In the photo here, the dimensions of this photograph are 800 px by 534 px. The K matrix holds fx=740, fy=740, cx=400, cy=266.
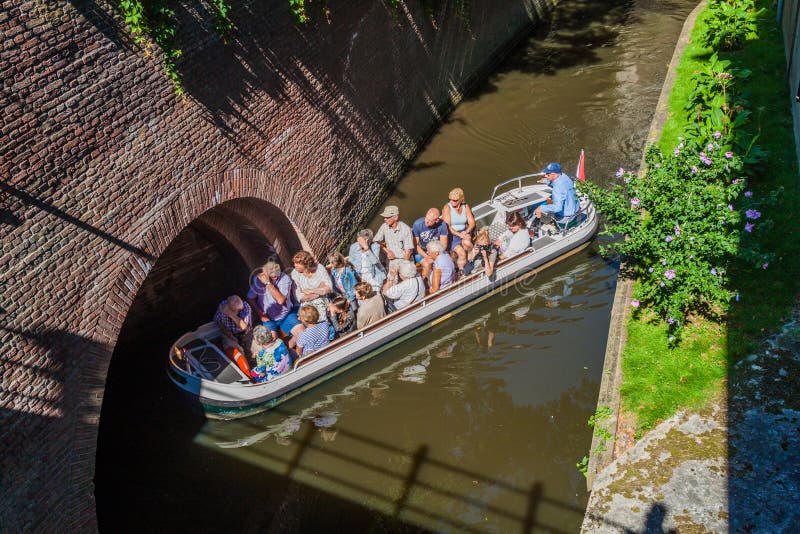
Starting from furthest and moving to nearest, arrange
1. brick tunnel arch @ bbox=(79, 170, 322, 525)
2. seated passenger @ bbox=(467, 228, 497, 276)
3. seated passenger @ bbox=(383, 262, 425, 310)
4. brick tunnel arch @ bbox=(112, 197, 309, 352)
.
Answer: seated passenger @ bbox=(467, 228, 497, 276) → seated passenger @ bbox=(383, 262, 425, 310) → brick tunnel arch @ bbox=(112, 197, 309, 352) → brick tunnel arch @ bbox=(79, 170, 322, 525)

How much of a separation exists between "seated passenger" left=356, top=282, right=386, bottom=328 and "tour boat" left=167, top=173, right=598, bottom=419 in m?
0.12

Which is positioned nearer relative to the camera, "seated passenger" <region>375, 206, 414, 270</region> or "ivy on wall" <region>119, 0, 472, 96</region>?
"ivy on wall" <region>119, 0, 472, 96</region>

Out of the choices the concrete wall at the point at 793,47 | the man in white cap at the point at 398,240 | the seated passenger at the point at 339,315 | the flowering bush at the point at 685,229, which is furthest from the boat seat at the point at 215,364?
the concrete wall at the point at 793,47

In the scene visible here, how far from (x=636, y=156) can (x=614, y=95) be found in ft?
8.87

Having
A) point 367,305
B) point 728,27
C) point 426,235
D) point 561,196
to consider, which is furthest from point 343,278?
point 728,27

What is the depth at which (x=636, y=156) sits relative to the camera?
14188mm

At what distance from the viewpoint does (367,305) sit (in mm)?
10242

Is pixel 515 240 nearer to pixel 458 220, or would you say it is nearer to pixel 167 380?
pixel 458 220

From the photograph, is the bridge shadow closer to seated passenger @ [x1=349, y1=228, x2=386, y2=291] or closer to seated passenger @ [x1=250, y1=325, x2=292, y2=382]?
seated passenger @ [x1=250, y1=325, x2=292, y2=382]

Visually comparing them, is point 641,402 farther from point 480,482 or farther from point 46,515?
point 46,515

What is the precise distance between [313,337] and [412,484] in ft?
7.74

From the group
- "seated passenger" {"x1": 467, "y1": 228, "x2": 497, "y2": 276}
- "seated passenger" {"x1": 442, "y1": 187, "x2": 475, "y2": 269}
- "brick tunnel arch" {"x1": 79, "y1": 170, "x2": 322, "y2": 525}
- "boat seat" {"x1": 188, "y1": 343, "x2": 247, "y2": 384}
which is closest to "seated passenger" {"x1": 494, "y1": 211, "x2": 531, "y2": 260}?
"seated passenger" {"x1": 467, "y1": 228, "x2": 497, "y2": 276}

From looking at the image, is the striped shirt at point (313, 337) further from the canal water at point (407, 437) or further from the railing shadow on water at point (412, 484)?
the railing shadow on water at point (412, 484)

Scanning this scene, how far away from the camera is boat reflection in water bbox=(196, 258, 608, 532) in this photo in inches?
335
